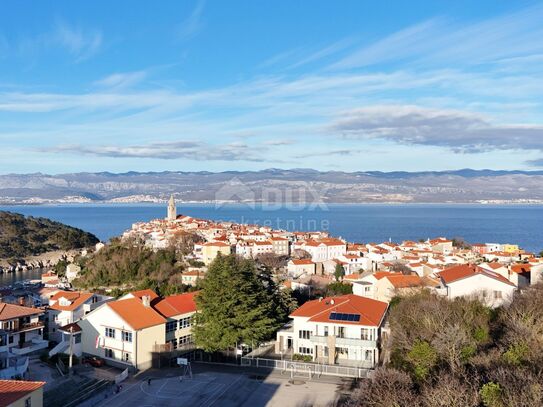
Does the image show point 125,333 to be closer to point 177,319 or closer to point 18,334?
point 177,319

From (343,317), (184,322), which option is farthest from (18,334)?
(343,317)

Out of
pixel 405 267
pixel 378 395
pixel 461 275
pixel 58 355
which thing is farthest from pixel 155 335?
pixel 405 267

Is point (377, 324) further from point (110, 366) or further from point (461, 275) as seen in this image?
point (110, 366)

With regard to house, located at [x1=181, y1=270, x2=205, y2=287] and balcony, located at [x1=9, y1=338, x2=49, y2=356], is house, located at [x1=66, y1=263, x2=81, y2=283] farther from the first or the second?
balcony, located at [x1=9, y1=338, x2=49, y2=356]

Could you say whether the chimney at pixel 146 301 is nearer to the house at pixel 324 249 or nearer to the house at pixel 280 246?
the house at pixel 280 246

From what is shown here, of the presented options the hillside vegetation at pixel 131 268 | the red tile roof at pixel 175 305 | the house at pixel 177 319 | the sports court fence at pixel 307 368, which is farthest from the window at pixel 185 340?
the hillside vegetation at pixel 131 268

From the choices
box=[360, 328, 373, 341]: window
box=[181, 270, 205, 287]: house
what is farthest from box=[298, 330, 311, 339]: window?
box=[181, 270, 205, 287]: house
